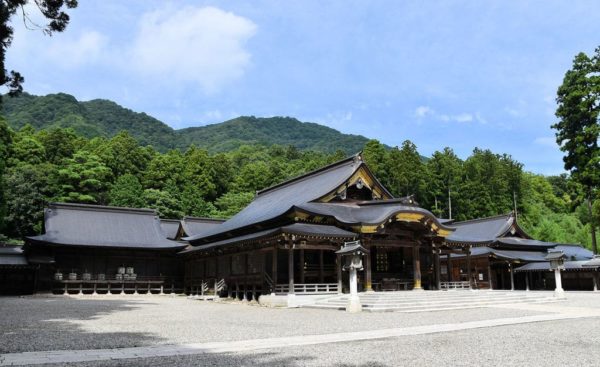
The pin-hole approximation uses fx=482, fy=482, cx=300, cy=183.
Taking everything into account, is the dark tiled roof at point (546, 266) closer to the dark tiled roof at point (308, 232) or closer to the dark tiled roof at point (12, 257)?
the dark tiled roof at point (308, 232)

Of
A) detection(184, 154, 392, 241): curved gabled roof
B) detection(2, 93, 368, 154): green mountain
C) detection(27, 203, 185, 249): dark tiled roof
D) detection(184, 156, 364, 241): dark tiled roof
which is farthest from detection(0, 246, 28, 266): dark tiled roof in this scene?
detection(2, 93, 368, 154): green mountain

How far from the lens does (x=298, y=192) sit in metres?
30.6

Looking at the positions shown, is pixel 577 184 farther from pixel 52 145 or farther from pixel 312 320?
pixel 52 145

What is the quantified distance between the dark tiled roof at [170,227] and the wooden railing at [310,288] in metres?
20.1

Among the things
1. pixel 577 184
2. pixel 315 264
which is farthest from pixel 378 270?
pixel 577 184

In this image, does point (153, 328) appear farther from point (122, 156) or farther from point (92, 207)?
point (122, 156)

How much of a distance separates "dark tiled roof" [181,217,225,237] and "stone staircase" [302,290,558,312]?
19.9 m

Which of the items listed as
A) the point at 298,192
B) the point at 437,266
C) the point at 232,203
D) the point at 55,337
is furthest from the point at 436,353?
the point at 232,203

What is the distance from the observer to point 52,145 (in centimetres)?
5816

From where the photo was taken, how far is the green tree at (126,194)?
50469 mm

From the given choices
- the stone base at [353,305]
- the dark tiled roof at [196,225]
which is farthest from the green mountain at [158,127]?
the stone base at [353,305]

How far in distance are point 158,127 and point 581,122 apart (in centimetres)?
8509

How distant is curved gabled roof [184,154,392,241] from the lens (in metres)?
26.7

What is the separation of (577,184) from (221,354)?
38257 millimetres
